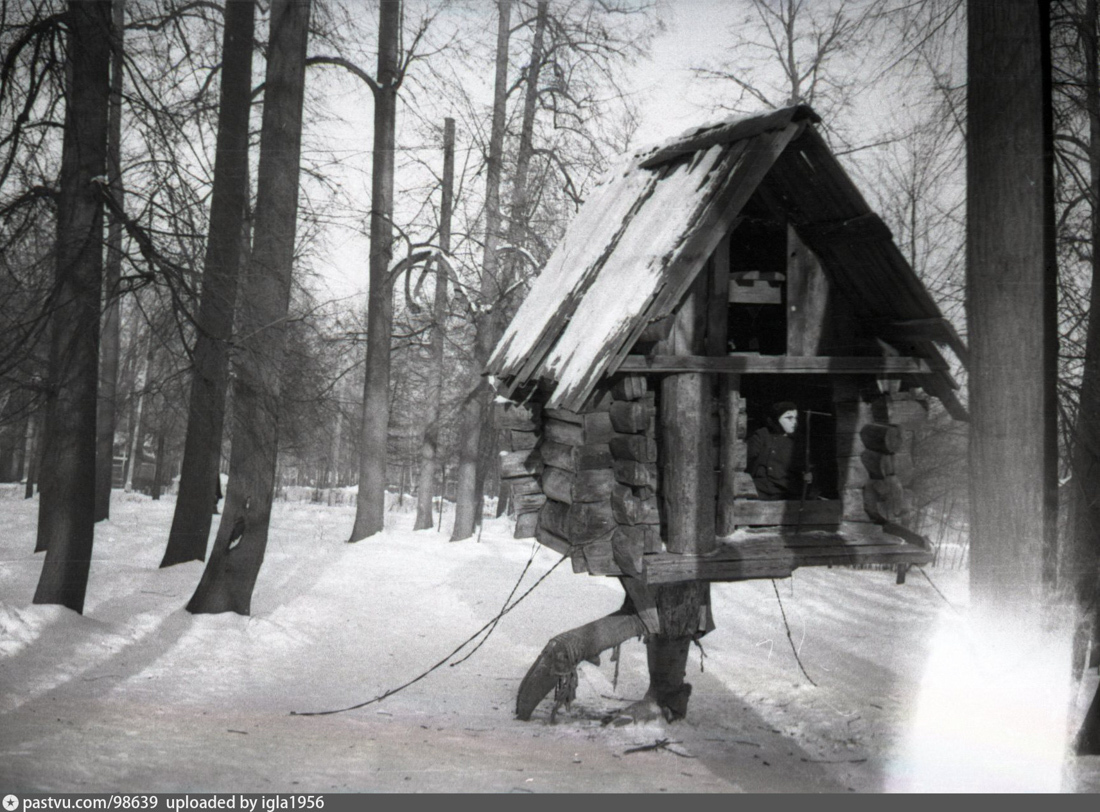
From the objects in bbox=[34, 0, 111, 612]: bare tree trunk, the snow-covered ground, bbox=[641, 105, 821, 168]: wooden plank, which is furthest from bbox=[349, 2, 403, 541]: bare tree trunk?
A: bbox=[641, 105, 821, 168]: wooden plank

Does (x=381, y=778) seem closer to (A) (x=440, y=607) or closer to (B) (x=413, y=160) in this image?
(A) (x=440, y=607)

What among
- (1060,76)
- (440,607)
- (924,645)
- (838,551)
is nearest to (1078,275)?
(1060,76)

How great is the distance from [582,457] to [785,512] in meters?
1.31

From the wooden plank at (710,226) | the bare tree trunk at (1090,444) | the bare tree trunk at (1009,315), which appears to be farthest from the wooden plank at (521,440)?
the bare tree trunk at (1090,444)

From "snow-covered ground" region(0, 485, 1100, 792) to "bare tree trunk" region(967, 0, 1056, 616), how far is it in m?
0.56

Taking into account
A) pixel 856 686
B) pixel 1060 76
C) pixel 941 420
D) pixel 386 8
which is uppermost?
pixel 386 8

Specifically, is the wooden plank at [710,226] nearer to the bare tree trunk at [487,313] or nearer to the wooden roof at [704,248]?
the wooden roof at [704,248]

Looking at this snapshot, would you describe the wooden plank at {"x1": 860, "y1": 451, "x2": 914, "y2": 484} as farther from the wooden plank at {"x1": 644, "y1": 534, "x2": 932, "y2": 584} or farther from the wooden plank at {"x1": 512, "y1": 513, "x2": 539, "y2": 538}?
the wooden plank at {"x1": 512, "y1": 513, "x2": 539, "y2": 538}

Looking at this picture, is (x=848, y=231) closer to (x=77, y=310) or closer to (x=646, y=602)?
(x=646, y=602)

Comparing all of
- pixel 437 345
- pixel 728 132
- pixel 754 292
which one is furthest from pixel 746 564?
pixel 437 345

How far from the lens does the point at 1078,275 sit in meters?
8.33

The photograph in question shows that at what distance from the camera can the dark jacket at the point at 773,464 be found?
5.95m

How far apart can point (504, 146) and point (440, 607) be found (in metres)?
8.85

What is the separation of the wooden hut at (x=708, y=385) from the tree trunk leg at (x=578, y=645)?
11 millimetres
